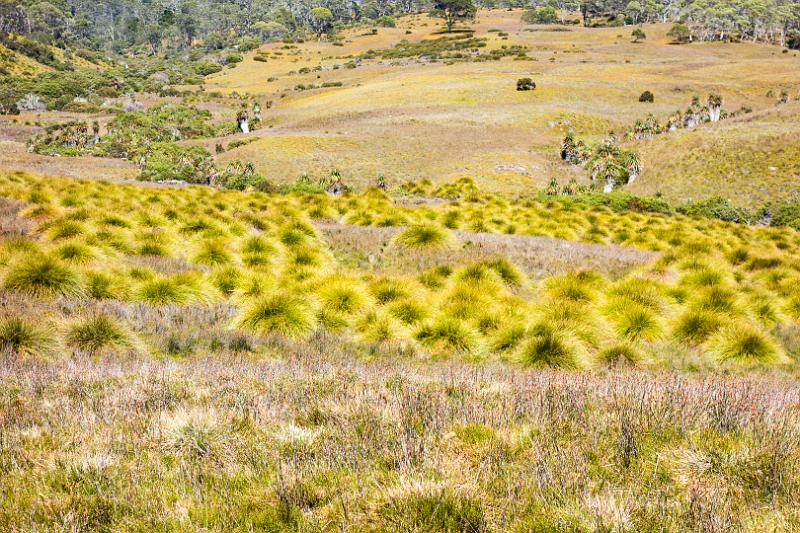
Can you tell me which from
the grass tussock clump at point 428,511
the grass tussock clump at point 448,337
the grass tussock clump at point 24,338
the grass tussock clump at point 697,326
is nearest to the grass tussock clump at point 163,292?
the grass tussock clump at point 24,338

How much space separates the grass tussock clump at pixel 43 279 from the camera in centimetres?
793

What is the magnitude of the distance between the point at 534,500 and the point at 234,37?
705ft

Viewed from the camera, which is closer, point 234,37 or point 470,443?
point 470,443

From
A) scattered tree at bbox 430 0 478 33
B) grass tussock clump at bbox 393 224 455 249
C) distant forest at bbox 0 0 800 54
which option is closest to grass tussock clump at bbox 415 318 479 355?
grass tussock clump at bbox 393 224 455 249

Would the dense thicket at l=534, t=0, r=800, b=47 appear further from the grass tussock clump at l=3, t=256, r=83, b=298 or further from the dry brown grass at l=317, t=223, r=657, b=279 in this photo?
the grass tussock clump at l=3, t=256, r=83, b=298

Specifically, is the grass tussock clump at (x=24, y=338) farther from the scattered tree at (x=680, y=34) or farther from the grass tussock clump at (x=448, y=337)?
the scattered tree at (x=680, y=34)

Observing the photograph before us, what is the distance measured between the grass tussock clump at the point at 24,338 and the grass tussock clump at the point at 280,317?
2.60 meters

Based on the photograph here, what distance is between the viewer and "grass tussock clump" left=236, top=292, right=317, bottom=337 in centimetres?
786

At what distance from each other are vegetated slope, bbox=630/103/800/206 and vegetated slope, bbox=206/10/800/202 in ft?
1.38

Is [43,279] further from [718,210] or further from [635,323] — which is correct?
[718,210]

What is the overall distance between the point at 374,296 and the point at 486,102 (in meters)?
71.1

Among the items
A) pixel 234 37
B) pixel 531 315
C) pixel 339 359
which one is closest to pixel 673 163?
pixel 531 315

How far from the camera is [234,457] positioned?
3457mm

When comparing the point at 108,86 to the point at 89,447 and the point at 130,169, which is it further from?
the point at 89,447
